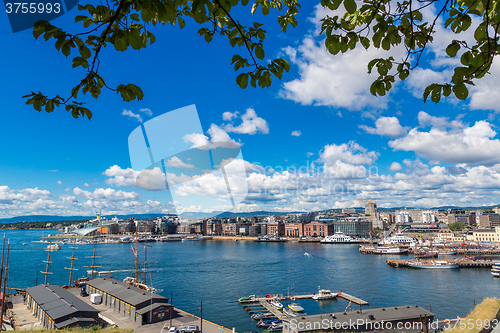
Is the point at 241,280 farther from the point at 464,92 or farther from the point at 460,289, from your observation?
the point at 464,92

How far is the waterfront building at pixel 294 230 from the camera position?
81062 millimetres

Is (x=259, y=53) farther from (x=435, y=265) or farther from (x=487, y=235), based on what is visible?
(x=487, y=235)

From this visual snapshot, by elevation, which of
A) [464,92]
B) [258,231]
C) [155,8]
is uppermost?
[155,8]

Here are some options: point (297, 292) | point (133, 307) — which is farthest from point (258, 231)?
point (133, 307)

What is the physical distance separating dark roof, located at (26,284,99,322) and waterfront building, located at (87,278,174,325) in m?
1.94

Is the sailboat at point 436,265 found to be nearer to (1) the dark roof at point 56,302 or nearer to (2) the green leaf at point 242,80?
(1) the dark roof at point 56,302

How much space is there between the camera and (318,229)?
78812 millimetres

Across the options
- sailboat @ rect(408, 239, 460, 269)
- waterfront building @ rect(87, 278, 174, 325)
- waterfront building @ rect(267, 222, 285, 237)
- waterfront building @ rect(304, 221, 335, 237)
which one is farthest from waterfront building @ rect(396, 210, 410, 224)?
waterfront building @ rect(87, 278, 174, 325)

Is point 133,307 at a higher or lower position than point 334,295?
higher

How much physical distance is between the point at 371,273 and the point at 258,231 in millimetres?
64708

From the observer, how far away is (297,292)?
915 inches

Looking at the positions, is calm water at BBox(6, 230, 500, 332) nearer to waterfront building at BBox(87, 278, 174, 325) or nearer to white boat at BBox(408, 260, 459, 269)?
white boat at BBox(408, 260, 459, 269)

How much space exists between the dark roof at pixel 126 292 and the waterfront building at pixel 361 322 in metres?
6.44

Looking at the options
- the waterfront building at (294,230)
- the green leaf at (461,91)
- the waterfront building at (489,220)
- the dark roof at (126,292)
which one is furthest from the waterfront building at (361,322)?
the waterfront building at (489,220)
